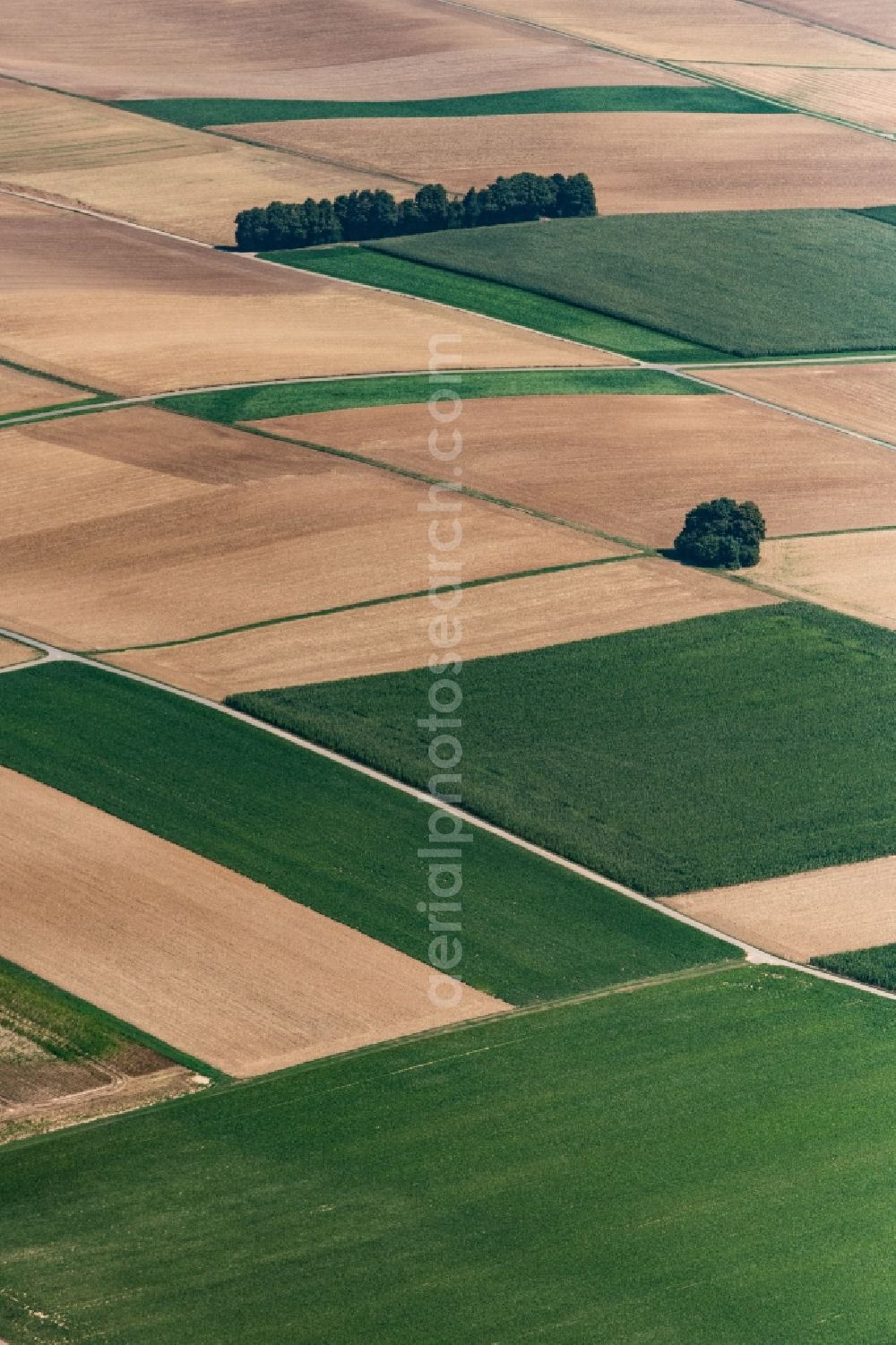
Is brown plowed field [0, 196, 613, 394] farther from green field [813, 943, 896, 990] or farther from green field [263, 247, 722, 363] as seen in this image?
green field [813, 943, 896, 990]

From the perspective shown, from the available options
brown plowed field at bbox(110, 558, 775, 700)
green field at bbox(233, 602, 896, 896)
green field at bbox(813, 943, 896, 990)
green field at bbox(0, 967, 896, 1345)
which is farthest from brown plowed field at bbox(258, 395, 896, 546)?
green field at bbox(0, 967, 896, 1345)

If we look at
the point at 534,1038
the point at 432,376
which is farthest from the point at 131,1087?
the point at 432,376

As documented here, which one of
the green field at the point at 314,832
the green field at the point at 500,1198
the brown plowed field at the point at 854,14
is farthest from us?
the brown plowed field at the point at 854,14

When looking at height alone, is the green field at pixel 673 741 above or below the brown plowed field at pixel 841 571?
below

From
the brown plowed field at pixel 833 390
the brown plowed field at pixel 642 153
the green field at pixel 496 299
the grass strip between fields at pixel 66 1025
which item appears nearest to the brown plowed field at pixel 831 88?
the brown plowed field at pixel 642 153

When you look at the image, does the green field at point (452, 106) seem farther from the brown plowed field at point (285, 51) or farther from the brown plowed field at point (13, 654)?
the brown plowed field at point (13, 654)

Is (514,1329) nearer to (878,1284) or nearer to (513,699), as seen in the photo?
(878,1284)
